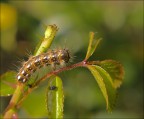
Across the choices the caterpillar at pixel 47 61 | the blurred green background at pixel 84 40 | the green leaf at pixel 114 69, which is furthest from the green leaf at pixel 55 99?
the blurred green background at pixel 84 40

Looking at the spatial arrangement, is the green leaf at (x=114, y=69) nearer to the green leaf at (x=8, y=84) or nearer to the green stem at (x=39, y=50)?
the green stem at (x=39, y=50)

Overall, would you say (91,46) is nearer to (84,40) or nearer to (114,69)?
(114,69)

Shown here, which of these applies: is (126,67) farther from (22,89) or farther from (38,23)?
(22,89)

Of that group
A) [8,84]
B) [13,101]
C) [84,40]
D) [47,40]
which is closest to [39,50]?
[47,40]

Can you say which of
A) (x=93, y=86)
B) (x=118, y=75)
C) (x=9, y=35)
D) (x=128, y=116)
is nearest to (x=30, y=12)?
(x=9, y=35)

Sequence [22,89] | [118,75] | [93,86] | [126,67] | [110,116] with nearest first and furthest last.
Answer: [22,89]
[118,75]
[110,116]
[93,86]
[126,67]

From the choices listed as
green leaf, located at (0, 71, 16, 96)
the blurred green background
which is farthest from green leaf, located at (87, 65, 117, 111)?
the blurred green background
